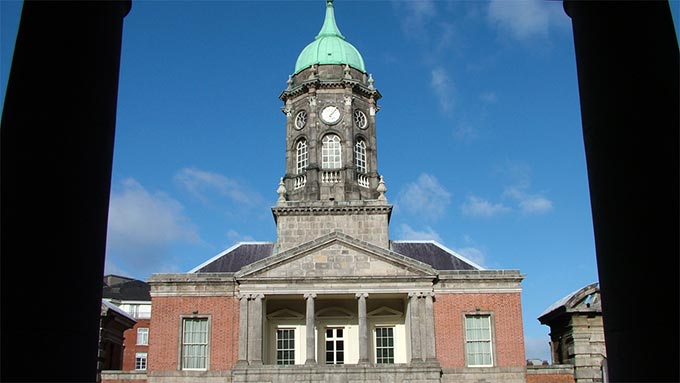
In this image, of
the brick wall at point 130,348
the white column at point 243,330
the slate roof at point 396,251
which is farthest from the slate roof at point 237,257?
the brick wall at point 130,348

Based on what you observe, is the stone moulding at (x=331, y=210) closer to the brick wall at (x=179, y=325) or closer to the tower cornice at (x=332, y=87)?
the brick wall at (x=179, y=325)

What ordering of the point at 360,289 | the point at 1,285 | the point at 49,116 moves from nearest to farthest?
the point at 1,285 → the point at 49,116 → the point at 360,289

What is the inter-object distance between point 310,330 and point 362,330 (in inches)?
92.1

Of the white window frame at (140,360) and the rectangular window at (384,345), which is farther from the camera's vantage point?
the white window frame at (140,360)

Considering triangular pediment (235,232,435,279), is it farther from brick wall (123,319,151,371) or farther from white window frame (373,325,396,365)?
brick wall (123,319,151,371)

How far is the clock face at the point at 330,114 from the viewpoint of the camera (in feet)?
132

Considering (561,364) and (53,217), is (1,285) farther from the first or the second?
(561,364)

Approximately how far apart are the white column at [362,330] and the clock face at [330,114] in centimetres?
1062

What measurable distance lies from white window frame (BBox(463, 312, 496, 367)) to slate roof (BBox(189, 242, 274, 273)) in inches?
433

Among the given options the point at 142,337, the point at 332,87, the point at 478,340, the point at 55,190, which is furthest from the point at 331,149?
the point at 142,337

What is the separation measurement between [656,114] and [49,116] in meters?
5.12

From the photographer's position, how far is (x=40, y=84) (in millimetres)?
6270

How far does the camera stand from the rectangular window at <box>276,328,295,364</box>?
36031mm

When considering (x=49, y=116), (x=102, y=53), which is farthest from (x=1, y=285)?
(x=102, y=53)
